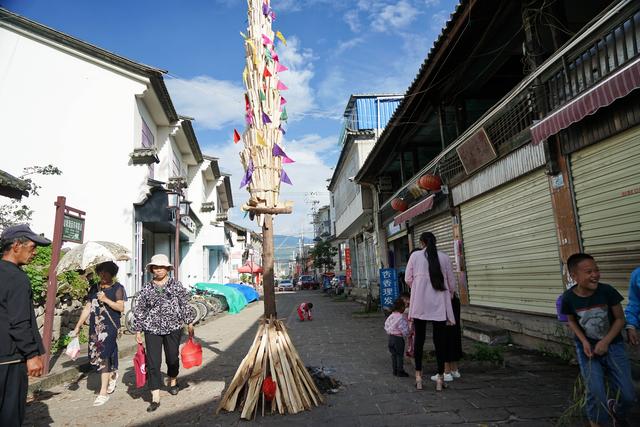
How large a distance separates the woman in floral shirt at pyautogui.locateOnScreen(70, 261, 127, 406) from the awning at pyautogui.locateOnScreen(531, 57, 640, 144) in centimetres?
609

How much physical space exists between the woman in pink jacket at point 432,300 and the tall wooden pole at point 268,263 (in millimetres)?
1697

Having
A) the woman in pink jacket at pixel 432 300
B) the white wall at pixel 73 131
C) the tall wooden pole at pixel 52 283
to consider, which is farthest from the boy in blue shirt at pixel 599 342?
the white wall at pixel 73 131

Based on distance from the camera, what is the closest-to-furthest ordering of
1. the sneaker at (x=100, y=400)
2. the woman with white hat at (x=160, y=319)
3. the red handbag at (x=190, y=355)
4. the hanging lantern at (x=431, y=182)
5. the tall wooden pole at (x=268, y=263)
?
the tall wooden pole at (x=268, y=263)
the woman with white hat at (x=160, y=319)
the sneaker at (x=100, y=400)
the red handbag at (x=190, y=355)
the hanging lantern at (x=431, y=182)

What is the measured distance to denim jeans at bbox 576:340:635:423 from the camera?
3.10 m

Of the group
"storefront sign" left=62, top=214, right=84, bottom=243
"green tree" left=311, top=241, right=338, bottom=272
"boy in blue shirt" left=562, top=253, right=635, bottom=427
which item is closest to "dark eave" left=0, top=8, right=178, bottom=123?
"storefront sign" left=62, top=214, right=84, bottom=243

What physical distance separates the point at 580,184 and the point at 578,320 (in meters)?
3.20

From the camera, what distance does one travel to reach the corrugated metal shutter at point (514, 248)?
6.78m

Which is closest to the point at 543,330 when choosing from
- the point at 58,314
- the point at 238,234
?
the point at 58,314

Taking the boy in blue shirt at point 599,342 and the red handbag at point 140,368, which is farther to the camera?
the red handbag at point 140,368

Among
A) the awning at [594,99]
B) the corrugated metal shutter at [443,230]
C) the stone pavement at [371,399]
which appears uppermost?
the awning at [594,99]

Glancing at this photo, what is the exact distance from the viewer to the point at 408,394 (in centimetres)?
486

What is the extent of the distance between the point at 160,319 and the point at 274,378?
1.74m

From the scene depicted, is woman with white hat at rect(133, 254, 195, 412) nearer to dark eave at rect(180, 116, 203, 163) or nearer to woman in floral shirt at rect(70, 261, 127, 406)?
woman in floral shirt at rect(70, 261, 127, 406)

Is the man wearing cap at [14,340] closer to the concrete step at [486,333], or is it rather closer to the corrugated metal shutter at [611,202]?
the corrugated metal shutter at [611,202]
